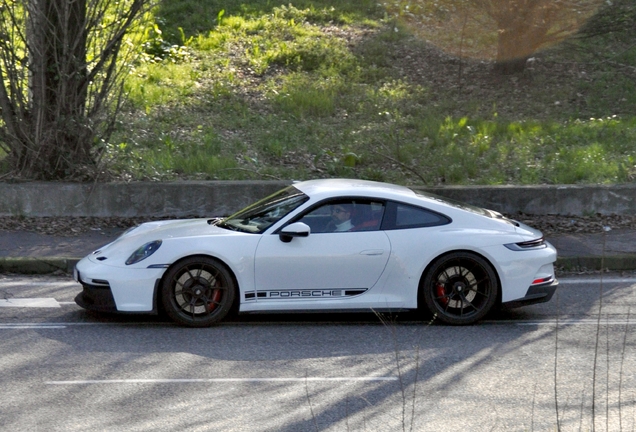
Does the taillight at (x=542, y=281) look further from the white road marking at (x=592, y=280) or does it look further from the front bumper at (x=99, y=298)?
the front bumper at (x=99, y=298)

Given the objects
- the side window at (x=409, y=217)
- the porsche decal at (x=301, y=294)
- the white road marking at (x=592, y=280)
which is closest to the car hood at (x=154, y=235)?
the porsche decal at (x=301, y=294)

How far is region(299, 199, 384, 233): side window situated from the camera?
759 cm

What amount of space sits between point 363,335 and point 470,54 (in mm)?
14393

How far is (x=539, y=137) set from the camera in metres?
14.9

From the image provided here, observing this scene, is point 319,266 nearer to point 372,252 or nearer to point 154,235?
point 372,252

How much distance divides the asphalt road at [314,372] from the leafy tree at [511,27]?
36.2 feet

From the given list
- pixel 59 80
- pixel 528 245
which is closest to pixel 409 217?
pixel 528 245

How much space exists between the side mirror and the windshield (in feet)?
0.83

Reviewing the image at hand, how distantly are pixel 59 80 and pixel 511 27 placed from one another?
10301 mm

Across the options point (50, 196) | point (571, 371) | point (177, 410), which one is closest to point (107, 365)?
point (177, 410)

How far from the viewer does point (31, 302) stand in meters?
8.35

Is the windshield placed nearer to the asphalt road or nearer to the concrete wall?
the asphalt road

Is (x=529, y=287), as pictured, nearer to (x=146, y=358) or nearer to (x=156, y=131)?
(x=146, y=358)

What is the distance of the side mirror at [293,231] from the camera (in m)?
7.35
